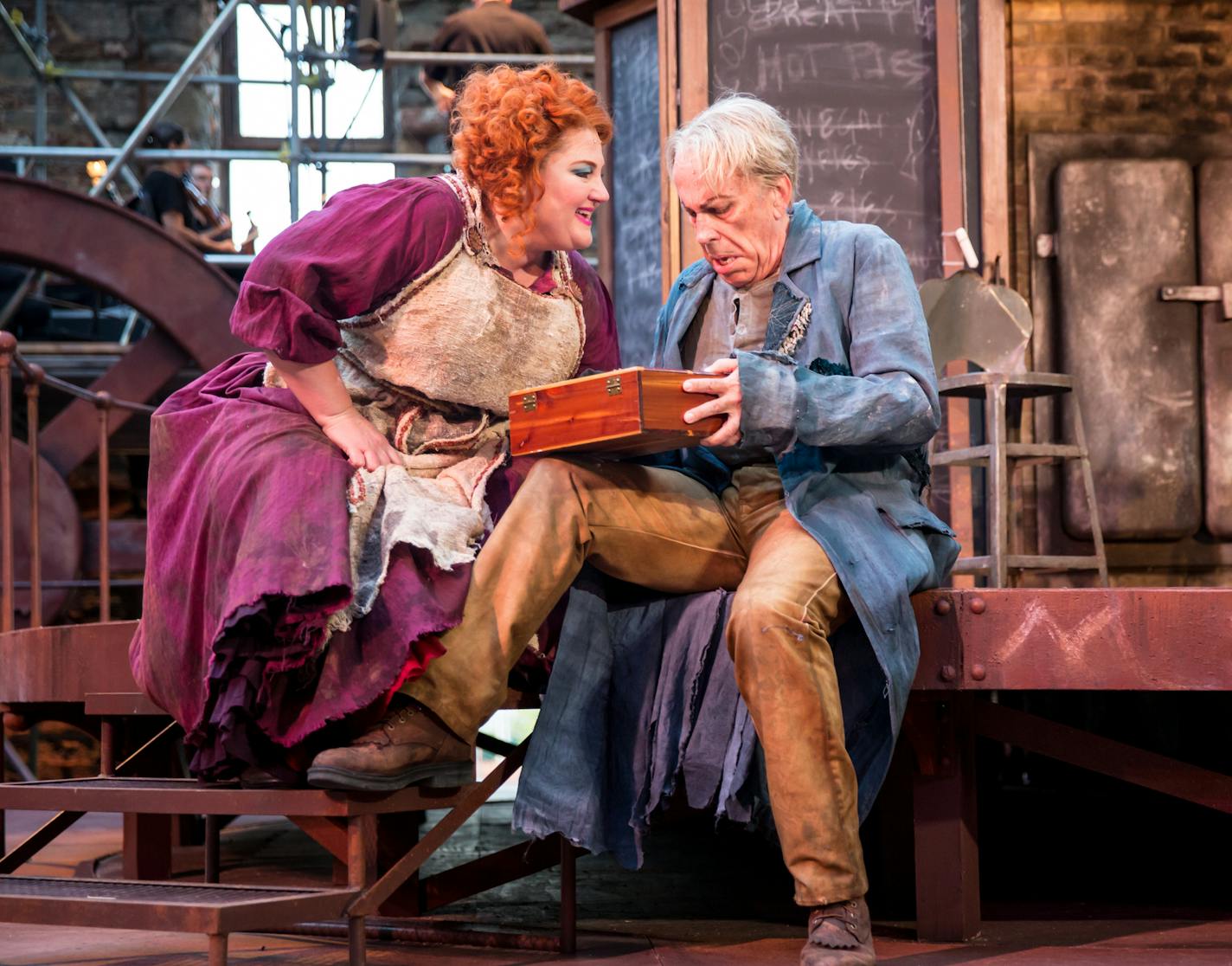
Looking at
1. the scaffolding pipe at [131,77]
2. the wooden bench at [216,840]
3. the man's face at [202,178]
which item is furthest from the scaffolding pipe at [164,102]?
the wooden bench at [216,840]

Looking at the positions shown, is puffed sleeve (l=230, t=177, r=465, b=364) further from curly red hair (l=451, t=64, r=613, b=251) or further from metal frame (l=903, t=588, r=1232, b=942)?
metal frame (l=903, t=588, r=1232, b=942)

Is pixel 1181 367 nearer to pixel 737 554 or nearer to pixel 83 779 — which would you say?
pixel 737 554

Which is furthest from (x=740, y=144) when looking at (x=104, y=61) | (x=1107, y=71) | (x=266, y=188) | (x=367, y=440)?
(x=104, y=61)

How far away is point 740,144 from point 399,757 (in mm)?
1209

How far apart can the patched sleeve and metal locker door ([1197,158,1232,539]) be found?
389 cm

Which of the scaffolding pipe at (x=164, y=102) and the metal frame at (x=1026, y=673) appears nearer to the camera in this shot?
the metal frame at (x=1026, y=673)

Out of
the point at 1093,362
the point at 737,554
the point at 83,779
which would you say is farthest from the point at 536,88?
the point at 1093,362

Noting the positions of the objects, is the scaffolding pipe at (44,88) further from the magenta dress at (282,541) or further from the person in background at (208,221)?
the magenta dress at (282,541)

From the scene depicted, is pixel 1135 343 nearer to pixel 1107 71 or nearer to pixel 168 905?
pixel 1107 71

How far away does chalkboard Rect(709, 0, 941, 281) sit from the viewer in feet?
17.4

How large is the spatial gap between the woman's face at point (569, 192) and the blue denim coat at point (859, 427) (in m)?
0.38

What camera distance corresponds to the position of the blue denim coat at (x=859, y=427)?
249cm

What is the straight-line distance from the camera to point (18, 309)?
8.16 m

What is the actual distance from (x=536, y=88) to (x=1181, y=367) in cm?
414
